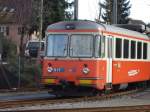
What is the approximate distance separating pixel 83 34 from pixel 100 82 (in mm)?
1991

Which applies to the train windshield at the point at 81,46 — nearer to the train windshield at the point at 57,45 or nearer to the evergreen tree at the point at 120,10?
the train windshield at the point at 57,45

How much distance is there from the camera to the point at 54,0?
63.6 meters

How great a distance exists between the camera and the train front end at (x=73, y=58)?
75.3ft

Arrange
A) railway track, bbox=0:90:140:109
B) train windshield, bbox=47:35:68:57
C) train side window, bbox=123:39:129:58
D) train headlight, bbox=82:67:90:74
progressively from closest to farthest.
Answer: railway track, bbox=0:90:140:109, train headlight, bbox=82:67:90:74, train windshield, bbox=47:35:68:57, train side window, bbox=123:39:129:58

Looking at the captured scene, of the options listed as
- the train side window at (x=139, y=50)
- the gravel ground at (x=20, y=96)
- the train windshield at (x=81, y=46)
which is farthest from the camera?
the train side window at (x=139, y=50)

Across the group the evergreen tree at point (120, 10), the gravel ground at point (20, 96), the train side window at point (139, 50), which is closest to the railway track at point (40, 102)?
the gravel ground at point (20, 96)

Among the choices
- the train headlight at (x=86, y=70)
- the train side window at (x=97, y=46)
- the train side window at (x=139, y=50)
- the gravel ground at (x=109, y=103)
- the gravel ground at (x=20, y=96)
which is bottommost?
the gravel ground at (x=20, y=96)

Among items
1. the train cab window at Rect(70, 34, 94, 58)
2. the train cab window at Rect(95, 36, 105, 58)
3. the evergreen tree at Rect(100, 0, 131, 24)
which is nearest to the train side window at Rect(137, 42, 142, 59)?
the train cab window at Rect(95, 36, 105, 58)

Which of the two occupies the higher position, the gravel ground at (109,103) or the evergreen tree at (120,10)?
the evergreen tree at (120,10)

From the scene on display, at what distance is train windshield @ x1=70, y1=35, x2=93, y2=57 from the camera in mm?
23109

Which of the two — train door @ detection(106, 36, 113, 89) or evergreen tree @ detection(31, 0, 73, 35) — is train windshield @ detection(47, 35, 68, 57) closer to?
train door @ detection(106, 36, 113, 89)

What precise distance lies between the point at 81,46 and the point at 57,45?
100 cm

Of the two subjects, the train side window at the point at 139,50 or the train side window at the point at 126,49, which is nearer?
the train side window at the point at 126,49

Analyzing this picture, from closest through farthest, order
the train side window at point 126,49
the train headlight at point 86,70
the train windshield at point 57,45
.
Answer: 1. the train headlight at point 86,70
2. the train windshield at point 57,45
3. the train side window at point 126,49
